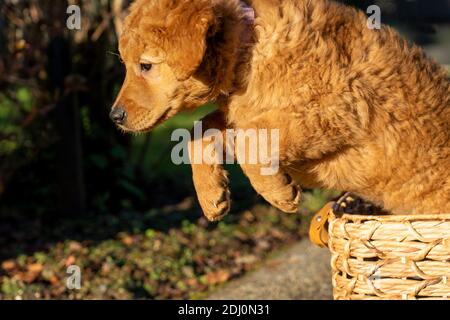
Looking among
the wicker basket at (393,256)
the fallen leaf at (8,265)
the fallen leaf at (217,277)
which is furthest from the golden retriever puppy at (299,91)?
the fallen leaf at (8,265)

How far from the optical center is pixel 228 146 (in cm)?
392

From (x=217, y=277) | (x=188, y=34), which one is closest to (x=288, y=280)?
(x=217, y=277)

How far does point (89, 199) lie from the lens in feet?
23.0

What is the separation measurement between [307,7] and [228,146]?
0.76 meters

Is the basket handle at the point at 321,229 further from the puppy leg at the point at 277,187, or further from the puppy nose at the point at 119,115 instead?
the puppy nose at the point at 119,115

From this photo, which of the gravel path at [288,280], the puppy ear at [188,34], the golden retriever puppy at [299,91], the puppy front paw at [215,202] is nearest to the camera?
the puppy ear at [188,34]

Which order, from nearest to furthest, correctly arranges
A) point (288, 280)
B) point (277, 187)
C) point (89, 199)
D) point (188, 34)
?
point (188, 34) → point (277, 187) → point (288, 280) → point (89, 199)

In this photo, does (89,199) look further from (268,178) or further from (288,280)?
(268,178)

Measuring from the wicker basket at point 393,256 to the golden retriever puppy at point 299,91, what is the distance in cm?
33

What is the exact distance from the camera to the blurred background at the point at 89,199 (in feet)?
18.4

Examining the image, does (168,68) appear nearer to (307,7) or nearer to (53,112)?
(307,7)

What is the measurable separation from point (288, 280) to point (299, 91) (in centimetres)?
217

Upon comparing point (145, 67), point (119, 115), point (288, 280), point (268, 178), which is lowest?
point (288, 280)
